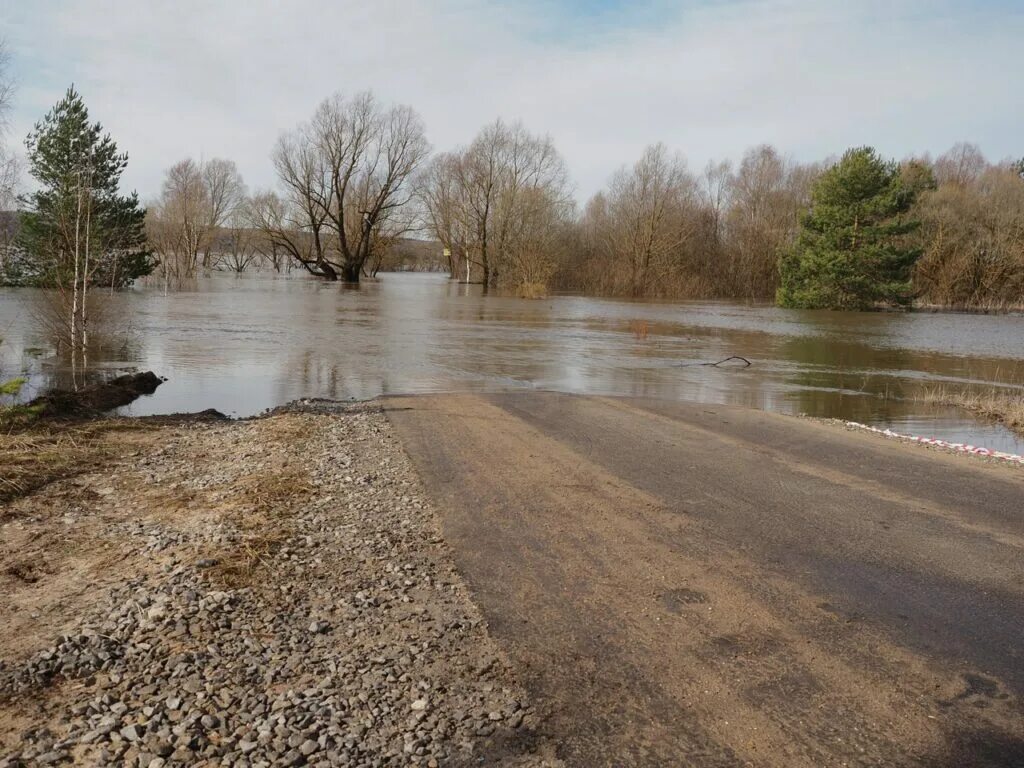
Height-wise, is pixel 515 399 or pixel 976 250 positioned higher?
pixel 976 250

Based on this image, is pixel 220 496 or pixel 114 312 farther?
pixel 114 312

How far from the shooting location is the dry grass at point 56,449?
704cm

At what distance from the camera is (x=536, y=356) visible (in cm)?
2130

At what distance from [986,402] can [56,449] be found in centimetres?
1469

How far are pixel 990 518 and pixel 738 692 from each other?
431 cm

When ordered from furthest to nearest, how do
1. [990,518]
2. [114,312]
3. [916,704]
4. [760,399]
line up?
[114,312] → [760,399] → [990,518] → [916,704]

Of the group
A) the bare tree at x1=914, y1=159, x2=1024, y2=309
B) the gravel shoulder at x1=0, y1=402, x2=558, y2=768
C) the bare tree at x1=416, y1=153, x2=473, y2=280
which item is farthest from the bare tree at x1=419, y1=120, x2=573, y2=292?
the gravel shoulder at x1=0, y1=402, x2=558, y2=768

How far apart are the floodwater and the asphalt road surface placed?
5.35 meters

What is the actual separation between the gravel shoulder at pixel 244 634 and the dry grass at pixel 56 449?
0.74 feet

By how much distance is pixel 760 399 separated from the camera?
14914 millimetres

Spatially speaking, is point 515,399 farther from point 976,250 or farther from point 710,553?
point 976,250

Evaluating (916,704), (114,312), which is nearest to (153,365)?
(114,312)

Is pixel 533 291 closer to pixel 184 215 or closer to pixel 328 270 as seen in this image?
pixel 328 270

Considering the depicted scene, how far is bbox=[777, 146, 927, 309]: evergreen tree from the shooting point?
4575 cm
